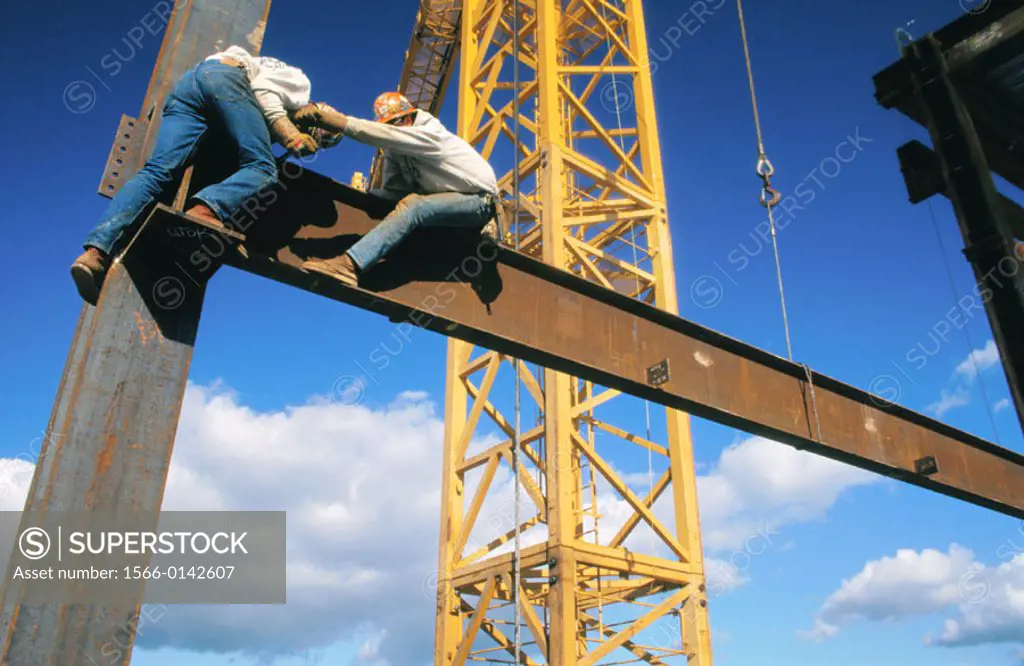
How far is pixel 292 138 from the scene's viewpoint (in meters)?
3.30

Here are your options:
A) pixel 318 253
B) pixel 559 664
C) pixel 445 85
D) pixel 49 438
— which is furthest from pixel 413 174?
pixel 445 85

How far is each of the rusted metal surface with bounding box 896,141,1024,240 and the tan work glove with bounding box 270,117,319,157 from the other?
13.3ft

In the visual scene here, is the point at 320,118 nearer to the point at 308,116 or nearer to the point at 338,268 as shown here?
the point at 308,116

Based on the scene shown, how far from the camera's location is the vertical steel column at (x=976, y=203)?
4.14 meters

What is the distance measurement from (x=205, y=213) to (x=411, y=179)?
1.29 m

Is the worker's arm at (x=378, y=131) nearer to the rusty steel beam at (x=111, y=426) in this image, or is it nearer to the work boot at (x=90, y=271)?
the rusty steel beam at (x=111, y=426)

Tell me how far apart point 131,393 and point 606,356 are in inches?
108

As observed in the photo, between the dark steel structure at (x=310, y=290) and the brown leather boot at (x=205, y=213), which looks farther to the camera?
the brown leather boot at (x=205, y=213)

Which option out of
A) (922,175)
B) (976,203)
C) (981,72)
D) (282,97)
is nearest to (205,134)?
(282,97)

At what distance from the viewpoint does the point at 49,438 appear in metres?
2.79

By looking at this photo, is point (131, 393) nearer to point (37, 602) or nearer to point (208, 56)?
point (37, 602)

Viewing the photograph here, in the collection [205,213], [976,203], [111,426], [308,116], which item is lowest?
[111,426]

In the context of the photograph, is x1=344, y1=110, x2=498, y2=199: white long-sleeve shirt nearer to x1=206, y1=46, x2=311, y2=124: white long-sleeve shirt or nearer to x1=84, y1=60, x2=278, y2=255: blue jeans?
x1=206, y1=46, x2=311, y2=124: white long-sleeve shirt

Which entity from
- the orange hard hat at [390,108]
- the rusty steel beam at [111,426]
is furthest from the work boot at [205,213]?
the orange hard hat at [390,108]
